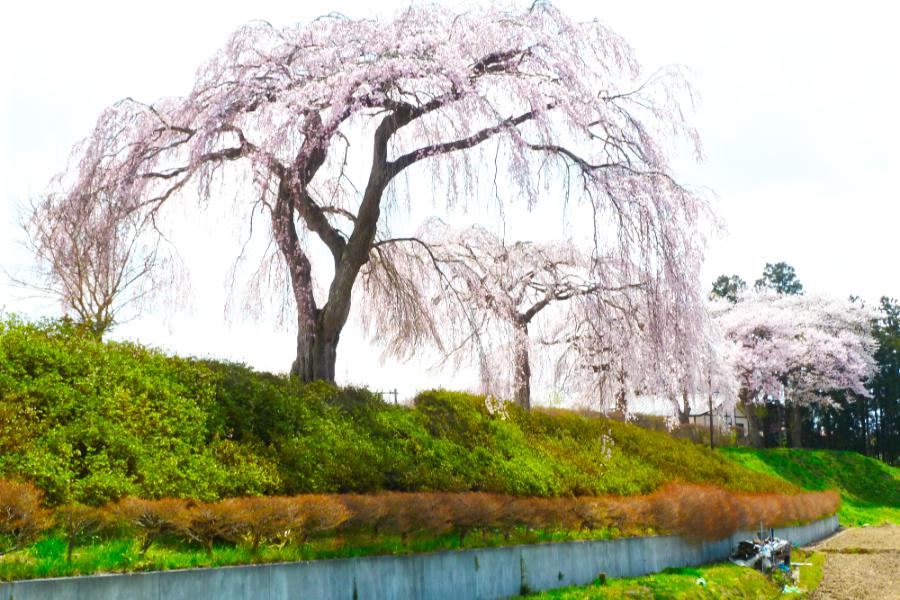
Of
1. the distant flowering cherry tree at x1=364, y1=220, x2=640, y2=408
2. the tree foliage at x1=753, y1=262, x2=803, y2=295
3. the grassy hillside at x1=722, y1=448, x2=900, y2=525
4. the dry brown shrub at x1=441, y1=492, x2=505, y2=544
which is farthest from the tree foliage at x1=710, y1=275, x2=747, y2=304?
the dry brown shrub at x1=441, y1=492, x2=505, y2=544

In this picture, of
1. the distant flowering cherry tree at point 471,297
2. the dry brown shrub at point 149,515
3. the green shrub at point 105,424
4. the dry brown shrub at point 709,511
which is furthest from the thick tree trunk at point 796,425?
the dry brown shrub at point 149,515

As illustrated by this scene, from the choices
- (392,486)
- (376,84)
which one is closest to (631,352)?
(392,486)

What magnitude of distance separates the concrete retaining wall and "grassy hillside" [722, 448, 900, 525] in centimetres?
2105

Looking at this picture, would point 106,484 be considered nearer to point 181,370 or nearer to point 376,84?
point 181,370

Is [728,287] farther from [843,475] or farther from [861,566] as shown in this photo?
[861,566]

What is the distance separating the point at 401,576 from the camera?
9.84 m

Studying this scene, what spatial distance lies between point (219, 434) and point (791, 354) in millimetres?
37975

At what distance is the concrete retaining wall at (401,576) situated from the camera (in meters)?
7.13

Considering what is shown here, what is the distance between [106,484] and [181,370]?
10.8 ft

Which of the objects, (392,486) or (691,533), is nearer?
(392,486)

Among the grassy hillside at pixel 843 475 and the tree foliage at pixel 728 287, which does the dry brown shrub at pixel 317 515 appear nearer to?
the grassy hillside at pixel 843 475

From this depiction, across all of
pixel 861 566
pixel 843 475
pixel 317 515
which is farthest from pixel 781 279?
pixel 317 515

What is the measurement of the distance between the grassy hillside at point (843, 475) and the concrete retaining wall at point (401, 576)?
21.1 meters

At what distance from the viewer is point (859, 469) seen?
40375 mm
